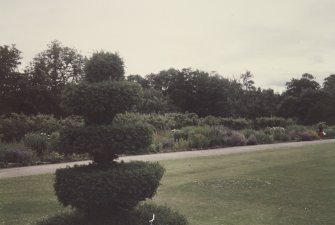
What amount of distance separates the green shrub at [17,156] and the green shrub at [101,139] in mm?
12176

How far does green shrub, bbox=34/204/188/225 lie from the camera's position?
670 cm

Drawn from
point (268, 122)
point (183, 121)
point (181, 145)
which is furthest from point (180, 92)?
point (181, 145)

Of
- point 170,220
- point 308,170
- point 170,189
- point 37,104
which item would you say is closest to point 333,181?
point 308,170

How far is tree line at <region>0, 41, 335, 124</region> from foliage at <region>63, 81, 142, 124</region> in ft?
62.1

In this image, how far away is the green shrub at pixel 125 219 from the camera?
6.70m

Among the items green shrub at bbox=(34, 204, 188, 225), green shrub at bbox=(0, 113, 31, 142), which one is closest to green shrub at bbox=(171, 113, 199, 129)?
green shrub at bbox=(0, 113, 31, 142)

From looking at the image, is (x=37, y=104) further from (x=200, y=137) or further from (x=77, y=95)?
(x=77, y=95)

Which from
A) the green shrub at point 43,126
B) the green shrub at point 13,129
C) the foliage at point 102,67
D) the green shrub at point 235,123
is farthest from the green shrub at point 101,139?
the green shrub at point 235,123

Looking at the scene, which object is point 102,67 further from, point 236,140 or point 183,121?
point 183,121

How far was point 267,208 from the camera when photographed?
977cm

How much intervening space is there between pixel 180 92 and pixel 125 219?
66.6 meters

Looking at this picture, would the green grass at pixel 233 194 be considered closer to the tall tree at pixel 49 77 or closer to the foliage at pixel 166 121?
the foliage at pixel 166 121

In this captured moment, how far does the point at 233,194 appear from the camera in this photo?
37.3 feet

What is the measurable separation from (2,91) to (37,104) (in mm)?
3856
